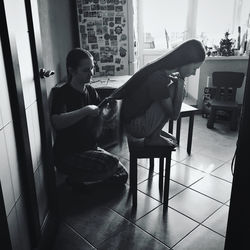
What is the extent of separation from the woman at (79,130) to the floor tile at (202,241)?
0.67 meters

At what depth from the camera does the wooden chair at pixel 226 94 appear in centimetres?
327

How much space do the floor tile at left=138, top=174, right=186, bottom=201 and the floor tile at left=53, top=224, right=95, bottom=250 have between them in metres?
0.64

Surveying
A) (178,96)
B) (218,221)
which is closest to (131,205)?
(218,221)

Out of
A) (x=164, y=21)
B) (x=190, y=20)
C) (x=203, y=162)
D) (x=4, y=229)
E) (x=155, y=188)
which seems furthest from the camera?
(x=164, y=21)

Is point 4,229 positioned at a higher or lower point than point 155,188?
higher

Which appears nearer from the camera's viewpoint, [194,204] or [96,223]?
[96,223]

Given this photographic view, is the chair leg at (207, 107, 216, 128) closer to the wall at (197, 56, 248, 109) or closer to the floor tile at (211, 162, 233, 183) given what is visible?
the wall at (197, 56, 248, 109)

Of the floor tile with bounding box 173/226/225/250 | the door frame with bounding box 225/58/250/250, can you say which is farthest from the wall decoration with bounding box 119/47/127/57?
the door frame with bounding box 225/58/250/250

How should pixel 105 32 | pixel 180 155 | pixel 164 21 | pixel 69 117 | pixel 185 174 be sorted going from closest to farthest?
pixel 69 117 → pixel 185 174 → pixel 180 155 → pixel 105 32 → pixel 164 21

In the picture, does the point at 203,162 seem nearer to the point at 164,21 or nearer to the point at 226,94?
the point at 226,94

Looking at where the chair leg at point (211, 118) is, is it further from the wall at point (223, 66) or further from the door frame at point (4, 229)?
the door frame at point (4, 229)

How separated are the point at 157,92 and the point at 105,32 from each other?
1756 millimetres

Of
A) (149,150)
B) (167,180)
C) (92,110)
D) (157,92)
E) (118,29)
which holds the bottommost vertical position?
(167,180)

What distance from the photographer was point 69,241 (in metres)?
1.58
